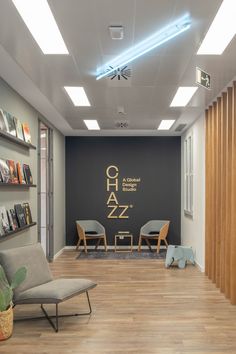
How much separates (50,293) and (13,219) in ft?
4.75

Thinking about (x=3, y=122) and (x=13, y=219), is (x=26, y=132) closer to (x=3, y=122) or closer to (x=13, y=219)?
(x=3, y=122)

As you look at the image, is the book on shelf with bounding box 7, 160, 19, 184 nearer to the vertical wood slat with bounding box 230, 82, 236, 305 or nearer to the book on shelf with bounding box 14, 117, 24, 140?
the book on shelf with bounding box 14, 117, 24, 140

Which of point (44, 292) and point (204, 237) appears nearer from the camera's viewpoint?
point (44, 292)

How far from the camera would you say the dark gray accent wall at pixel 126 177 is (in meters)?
10.2

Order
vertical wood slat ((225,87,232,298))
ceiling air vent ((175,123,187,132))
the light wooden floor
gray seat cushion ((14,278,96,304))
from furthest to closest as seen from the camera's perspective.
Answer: ceiling air vent ((175,123,187,132)) → vertical wood slat ((225,87,232,298)) → gray seat cushion ((14,278,96,304)) → the light wooden floor

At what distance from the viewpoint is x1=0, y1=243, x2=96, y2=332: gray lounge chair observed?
4.09m

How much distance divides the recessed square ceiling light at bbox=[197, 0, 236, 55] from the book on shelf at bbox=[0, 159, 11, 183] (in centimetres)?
272

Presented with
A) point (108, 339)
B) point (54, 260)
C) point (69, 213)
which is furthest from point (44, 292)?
point (69, 213)

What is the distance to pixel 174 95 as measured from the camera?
5750 millimetres

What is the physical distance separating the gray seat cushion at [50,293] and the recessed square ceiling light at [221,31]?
2.98 meters

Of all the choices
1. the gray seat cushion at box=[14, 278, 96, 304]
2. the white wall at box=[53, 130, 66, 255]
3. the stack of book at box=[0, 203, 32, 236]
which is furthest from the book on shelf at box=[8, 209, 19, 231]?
the white wall at box=[53, 130, 66, 255]

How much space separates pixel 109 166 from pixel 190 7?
737cm

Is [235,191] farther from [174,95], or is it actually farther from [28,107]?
[28,107]

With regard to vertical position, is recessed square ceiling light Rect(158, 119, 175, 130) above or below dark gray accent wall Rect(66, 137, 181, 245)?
above
